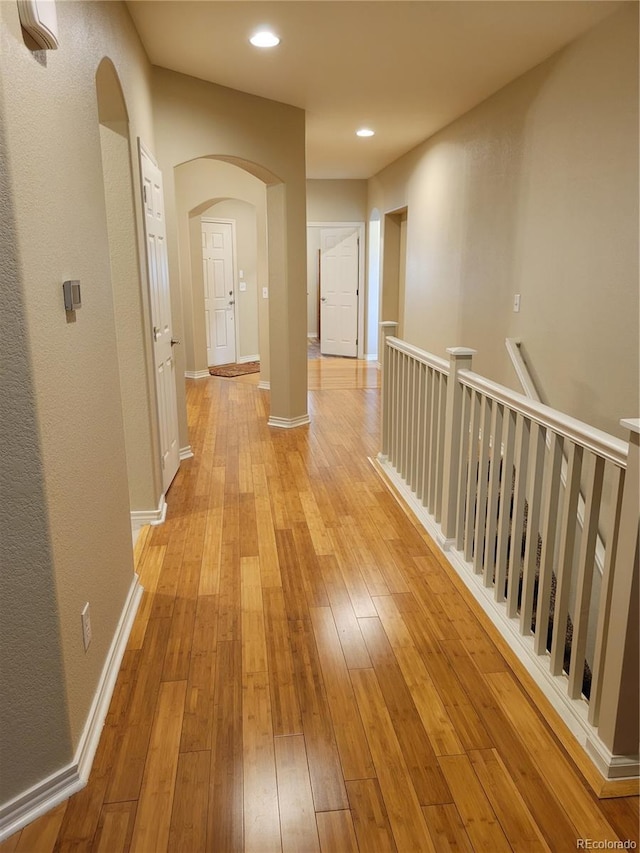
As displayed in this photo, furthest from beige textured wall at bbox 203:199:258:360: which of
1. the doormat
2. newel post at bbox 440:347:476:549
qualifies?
newel post at bbox 440:347:476:549

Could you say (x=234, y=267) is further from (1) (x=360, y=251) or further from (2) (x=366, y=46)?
(2) (x=366, y=46)

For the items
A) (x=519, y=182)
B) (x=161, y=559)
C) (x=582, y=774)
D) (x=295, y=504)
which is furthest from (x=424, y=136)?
(x=582, y=774)

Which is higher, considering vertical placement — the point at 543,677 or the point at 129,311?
the point at 129,311

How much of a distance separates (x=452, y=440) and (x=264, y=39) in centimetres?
254

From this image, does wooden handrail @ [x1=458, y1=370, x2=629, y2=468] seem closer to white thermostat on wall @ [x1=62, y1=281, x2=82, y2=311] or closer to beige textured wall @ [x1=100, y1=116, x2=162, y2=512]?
white thermostat on wall @ [x1=62, y1=281, x2=82, y2=311]

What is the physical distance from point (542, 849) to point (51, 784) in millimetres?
1286

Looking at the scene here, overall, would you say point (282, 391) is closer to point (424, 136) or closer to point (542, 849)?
point (424, 136)

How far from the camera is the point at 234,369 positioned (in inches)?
331

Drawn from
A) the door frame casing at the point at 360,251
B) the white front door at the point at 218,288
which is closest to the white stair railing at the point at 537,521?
the white front door at the point at 218,288

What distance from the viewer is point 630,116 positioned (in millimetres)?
3055

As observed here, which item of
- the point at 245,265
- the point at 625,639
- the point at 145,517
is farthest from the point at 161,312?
the point at 245,265

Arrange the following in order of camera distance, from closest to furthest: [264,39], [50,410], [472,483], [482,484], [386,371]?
[50,410] → [482,484] → [472,483] → [264,39] → [386,371]

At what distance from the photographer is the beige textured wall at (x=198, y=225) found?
6.64 metres

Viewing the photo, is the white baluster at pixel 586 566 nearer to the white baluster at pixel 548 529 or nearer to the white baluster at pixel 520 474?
the white baluster at pixel 548 529
